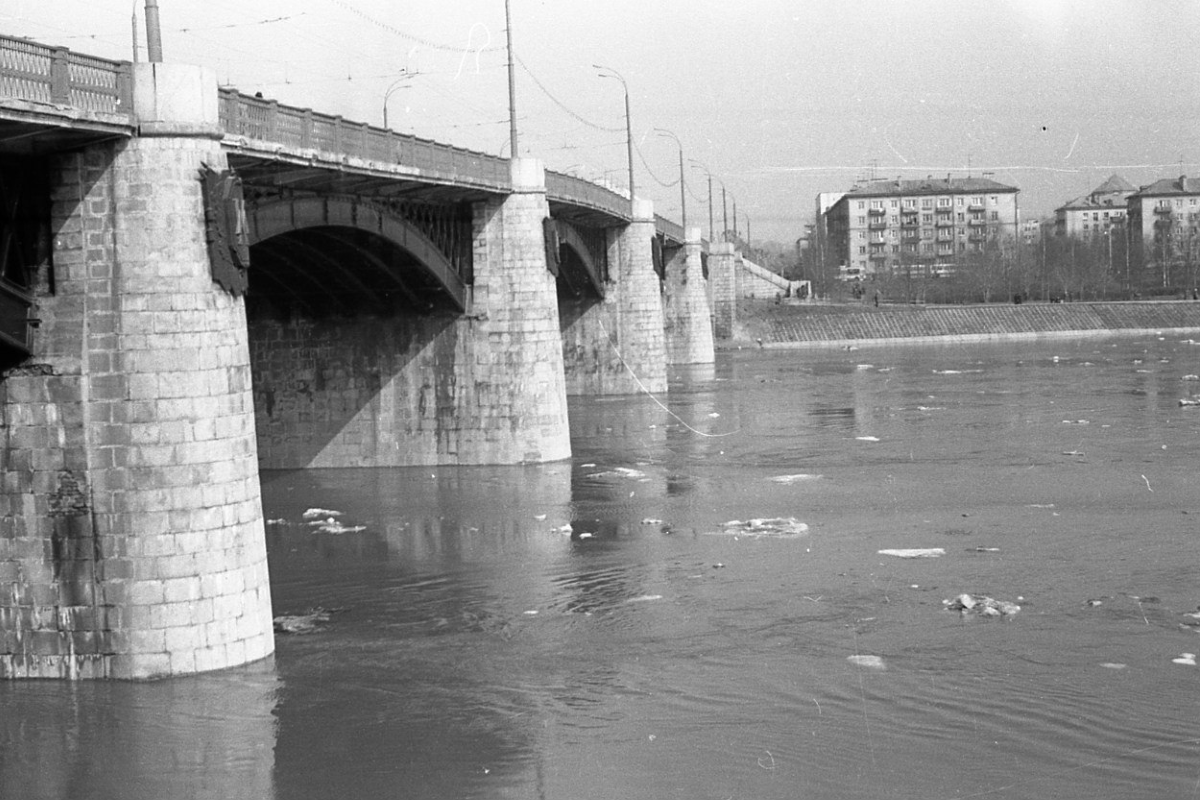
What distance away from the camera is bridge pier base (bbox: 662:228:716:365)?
286 ft

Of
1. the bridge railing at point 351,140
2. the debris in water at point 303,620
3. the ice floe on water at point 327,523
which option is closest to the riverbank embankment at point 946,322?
the bridge railing at point 351,140

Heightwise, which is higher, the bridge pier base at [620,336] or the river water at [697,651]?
the bridge pier base at [620,336]

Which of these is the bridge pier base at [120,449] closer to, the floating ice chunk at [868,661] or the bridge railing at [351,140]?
the bridge railing at [351,140]

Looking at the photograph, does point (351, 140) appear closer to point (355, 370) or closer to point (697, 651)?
point (355, 370)

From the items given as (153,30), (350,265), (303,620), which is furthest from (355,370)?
(153,30)

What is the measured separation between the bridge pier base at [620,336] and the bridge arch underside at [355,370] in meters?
25.7

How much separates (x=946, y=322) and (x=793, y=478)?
76352mm

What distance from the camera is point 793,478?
114 feet

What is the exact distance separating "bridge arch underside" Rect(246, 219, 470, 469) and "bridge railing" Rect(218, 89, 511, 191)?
3.03 metres

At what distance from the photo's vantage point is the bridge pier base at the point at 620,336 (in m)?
63.9

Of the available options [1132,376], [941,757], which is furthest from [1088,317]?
[941,757]

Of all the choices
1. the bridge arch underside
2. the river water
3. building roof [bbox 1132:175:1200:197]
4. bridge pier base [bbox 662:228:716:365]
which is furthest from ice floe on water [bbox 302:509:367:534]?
building roof [bbox 1132:175:1200:197]

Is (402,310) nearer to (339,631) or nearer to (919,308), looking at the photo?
(339,631)

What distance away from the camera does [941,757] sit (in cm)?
1474
